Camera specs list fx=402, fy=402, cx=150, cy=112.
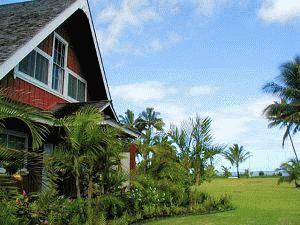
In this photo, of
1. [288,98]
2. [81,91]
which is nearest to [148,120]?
[288,98]

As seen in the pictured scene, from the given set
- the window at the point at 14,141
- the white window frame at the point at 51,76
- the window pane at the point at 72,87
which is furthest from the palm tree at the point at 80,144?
the window pane at the point at 72,87

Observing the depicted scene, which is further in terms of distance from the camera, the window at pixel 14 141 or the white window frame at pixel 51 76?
the white window frame at pixel 51 76

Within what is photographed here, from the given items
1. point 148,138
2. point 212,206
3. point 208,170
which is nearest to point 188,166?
point 208,170

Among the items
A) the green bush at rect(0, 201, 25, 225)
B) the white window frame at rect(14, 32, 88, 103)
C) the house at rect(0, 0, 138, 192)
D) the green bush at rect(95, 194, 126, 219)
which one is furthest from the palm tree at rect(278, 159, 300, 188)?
the green bush at rect(0, 201, 25, 225)

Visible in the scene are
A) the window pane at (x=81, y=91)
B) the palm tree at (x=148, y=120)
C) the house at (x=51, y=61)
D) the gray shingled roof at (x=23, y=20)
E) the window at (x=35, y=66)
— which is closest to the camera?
the gray shingled roof at (x=23, y=20)

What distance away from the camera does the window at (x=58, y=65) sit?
507 inches

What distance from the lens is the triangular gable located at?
854 centimetres

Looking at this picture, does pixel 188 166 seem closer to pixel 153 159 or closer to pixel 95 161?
pixel 153 159

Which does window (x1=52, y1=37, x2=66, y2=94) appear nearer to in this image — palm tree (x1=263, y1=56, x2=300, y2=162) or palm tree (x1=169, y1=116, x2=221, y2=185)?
palm tree (x1=169, y1=116, x2=221, y2=185)

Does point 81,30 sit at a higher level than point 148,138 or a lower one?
higher

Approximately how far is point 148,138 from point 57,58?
588 centimetres

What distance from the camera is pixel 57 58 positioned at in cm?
1305

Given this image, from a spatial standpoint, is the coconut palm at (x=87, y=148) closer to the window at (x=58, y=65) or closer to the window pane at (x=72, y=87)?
the window at (x=58, y=65)

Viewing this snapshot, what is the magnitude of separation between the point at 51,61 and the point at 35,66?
970 mm
